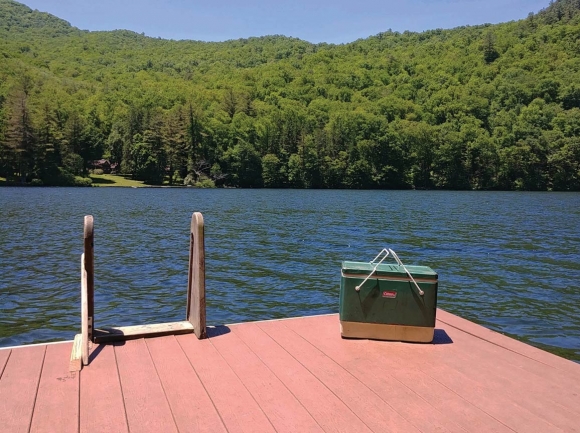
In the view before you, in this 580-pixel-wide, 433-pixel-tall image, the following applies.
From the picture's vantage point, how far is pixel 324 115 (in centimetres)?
11300

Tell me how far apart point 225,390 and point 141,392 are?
2.20 feet

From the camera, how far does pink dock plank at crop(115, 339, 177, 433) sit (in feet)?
11.6

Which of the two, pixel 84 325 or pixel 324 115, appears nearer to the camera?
pixel 84 325

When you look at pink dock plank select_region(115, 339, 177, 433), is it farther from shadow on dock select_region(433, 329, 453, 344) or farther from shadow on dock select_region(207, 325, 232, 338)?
shadow on dock select_region(433, 329, 453, 344)

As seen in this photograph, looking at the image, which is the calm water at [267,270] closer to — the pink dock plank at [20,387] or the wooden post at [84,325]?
the pink dock plank at [20,387]

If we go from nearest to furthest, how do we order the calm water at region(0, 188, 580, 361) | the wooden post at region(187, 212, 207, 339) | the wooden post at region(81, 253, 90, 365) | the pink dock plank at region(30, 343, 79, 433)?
the pink dock plank at region(30, 343, 79, 433) → the wooden post at region(81, 253, 90, 365) → the wooden post at region(187, 212, 207, 339) → the calm water at region(0, 188, 580, 361)

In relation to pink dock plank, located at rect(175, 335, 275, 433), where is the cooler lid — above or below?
above

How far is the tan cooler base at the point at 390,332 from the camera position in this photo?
5.47 metres

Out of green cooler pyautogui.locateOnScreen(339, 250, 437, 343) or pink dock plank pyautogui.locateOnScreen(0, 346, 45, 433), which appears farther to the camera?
green cooler pyautogui.locateOnScreen(339, 250, 437, 343)

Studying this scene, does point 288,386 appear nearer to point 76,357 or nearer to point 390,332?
point 390,332

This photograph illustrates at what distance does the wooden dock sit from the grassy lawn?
8136 cm

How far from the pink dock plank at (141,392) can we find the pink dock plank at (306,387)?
1.04 metres

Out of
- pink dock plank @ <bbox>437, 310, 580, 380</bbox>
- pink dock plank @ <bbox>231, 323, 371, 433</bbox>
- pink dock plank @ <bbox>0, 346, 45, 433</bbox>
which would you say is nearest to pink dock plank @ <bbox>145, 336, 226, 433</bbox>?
pink dock plank @ <bbox>231, 323, 371, 433</bbox>

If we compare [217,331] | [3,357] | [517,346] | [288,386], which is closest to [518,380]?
[517,346]
